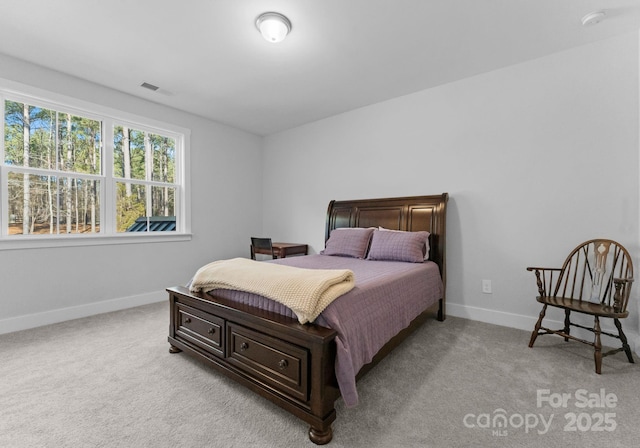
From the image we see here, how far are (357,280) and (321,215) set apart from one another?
2.41 m

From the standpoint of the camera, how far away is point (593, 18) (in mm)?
2121

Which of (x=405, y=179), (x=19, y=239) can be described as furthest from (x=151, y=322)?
(x=405, y=179)

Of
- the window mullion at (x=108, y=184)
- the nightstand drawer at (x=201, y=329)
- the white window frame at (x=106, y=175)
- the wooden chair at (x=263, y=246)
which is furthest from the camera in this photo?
the wooden chair at (x=263, y=246)

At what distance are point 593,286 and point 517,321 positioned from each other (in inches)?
26.6

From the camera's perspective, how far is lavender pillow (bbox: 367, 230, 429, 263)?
2.86m

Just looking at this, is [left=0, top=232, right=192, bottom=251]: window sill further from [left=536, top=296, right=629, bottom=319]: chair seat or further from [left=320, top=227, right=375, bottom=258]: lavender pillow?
[left=536, top=296, right=629, bottom=319]: chair seat

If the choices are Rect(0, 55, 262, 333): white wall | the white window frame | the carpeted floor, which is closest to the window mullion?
the white window frame

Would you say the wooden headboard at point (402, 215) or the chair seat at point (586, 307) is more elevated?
the wooden headboard at point (402, 215)

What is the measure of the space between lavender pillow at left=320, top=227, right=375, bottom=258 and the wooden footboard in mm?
1627

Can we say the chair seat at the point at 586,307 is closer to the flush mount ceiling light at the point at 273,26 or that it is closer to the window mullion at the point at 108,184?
the flush mount ceiling light at the point at 273,26

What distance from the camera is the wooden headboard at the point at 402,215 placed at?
10.1ft

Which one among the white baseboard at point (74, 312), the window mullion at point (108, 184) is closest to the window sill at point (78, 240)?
the window mullion at point (108, 184)

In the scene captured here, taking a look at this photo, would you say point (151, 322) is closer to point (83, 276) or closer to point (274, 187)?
point (83, 276)

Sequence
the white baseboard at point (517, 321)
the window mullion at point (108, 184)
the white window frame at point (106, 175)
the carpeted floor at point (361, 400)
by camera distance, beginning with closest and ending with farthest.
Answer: the carpeted floor at point (361, 400)
the white baseboard at point (517, 321)
the white window frame at point (106, 175)
the window mullion at point (108, 184)
